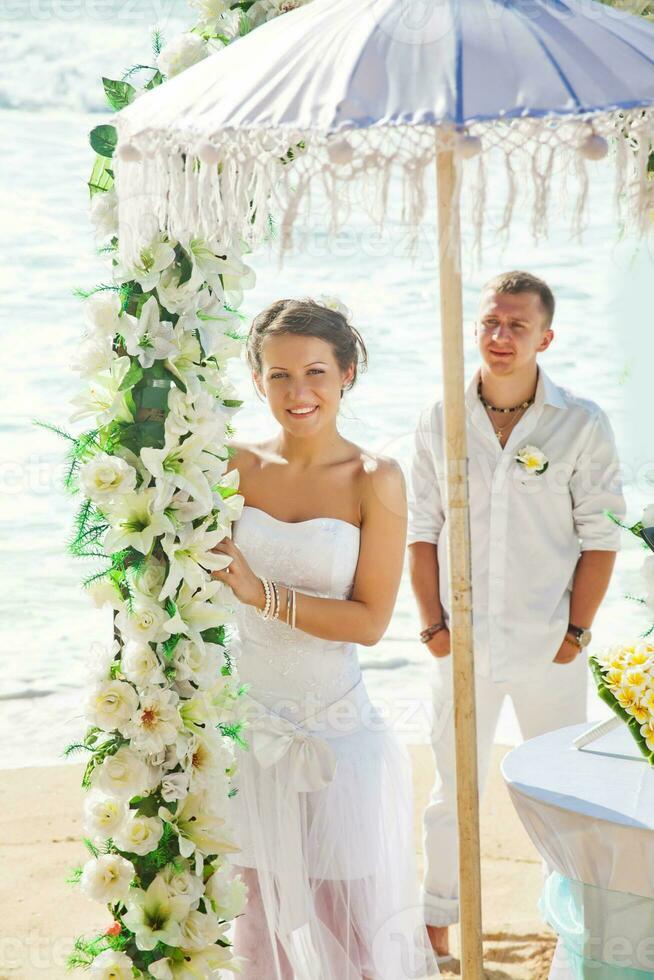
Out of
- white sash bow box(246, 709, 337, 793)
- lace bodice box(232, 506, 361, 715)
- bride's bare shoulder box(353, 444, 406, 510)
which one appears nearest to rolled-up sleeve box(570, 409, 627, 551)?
bride's bare shoulder box(353, 444, 406, 510)

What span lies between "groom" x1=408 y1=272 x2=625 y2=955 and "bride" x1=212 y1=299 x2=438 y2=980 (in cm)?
74

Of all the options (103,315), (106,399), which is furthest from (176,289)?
(106,399)

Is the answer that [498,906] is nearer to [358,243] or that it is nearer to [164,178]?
[358,243]

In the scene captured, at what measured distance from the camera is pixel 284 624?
10.1ft

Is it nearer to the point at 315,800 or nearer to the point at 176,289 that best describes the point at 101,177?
the point at 176,289

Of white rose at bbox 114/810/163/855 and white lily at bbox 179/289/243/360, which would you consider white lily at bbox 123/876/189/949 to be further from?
white lily at bbox 179/289/243/360

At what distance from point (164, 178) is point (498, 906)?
3089 millimetres

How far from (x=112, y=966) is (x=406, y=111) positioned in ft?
6.28

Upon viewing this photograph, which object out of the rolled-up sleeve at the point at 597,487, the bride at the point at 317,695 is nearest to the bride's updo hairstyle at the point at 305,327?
the bride at the point at 317,695

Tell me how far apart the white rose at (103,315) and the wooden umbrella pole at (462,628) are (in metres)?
0.71

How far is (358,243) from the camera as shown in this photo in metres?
2.67

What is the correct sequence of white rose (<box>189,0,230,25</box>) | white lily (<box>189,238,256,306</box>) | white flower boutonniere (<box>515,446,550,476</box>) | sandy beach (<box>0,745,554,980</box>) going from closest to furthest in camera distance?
white lily (<box>189,238,256,306</box>)
white rose (<box>189,0,230,25</box>)
white flower boutonniere (<box>515,446,550,476</box>)
sandy beach (<box>0,745,554,980</box>)

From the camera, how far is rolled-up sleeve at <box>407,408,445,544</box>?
3873 mm

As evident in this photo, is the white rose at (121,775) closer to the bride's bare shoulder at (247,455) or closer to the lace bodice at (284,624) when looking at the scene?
the lace bodice at (284,624)
